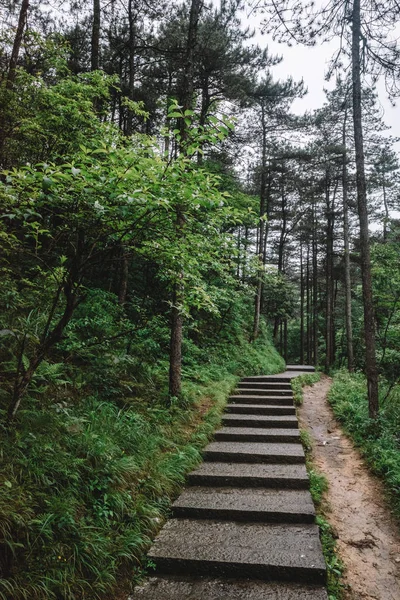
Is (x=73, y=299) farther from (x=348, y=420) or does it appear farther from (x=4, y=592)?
(x=348, y=420)

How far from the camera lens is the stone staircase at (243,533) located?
312 centimetres

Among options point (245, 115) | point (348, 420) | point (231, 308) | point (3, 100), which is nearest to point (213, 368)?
point (348, 420)

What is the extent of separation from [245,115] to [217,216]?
1290 centimetres

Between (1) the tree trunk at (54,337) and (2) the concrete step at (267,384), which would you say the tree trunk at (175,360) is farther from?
(2) the concrete step at (267,384)

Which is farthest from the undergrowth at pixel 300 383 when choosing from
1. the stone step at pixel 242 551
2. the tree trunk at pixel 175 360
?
the stone step at pixel 242 551

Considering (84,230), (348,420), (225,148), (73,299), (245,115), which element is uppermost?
(245,115)

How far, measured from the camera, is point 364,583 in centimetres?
334

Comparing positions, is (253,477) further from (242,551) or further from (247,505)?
(242,551)

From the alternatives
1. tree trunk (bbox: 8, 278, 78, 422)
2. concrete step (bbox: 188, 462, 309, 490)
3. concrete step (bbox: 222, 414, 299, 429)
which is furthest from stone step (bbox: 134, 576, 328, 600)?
concrete step (bbox: 222, 414, 299, 429)

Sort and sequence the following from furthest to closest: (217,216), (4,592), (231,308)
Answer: (231,308) → (217,216) → (4,592)

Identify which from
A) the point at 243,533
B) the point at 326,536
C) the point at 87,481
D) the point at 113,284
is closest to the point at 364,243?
the point at 326,536

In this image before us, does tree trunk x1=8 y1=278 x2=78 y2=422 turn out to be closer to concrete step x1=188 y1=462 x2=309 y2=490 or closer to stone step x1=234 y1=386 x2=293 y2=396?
concrete step x1=188 y1=462 x2=309 y2=490

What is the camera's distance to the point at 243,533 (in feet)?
12.5

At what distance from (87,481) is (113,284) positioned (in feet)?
29.3
